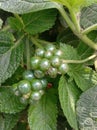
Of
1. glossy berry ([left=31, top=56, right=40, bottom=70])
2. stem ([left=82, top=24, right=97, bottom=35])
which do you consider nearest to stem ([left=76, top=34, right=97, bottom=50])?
stem ([left=82, top=24, right=97, bottom=35])

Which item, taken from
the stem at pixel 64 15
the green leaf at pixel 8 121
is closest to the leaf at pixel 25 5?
the stem at pixel 64 15

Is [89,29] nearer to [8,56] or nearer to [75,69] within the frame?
[75,69]

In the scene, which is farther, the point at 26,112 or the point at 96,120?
the point at 26,112

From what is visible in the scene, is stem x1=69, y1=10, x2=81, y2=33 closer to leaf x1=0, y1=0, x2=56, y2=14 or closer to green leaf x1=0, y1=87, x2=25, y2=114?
leaf x1=0, y1=0, x2=56, y2=14

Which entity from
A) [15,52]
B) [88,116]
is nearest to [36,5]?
[15,52]

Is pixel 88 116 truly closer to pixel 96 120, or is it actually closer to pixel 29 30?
pixel 96 120
